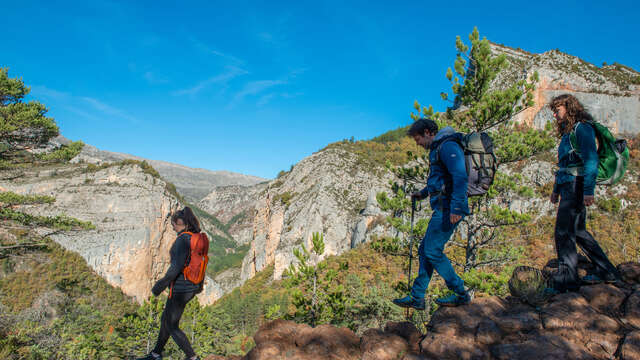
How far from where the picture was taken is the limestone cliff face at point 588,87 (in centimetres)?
4197

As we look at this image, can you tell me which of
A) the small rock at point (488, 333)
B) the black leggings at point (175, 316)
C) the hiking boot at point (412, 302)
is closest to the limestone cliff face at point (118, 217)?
the black leggings at point (175, 316)

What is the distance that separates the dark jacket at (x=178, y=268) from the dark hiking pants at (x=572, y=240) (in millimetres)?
4309

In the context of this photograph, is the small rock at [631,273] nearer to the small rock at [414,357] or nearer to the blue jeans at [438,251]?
the blue jeans at [438,251]

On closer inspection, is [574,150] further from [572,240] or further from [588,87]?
[588,87]

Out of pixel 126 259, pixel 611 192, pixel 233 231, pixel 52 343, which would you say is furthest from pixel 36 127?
pixel 233 231

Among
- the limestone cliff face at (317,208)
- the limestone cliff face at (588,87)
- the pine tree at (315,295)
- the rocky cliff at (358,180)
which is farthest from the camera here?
the limestone cliff face at (317,208)

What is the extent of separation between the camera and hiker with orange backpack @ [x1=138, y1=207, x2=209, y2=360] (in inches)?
128

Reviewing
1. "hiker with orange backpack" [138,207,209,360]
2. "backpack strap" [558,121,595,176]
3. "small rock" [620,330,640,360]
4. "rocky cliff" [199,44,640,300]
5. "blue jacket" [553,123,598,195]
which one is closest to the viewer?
"small rock" [620,330,640,360]

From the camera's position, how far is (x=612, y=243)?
19.9m

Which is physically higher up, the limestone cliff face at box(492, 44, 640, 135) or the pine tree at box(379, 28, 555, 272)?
the limestone cliff face at box(492, 44, 640, 135)

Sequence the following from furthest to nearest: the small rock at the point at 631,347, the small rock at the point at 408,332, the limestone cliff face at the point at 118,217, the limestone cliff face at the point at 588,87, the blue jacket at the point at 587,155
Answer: the limestone cliff face at the point at 118,217 < the limestone cliff face at the point at 588,87 < the small rock at the point at 408,332 < the blue jacket at the point at 587,155 < the small rock at the point at 631,347

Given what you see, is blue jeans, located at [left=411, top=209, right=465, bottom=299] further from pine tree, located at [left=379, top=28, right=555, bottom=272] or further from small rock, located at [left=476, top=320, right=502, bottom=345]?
pine tree, located at [left=379, top=28, right=555, bottom=272]

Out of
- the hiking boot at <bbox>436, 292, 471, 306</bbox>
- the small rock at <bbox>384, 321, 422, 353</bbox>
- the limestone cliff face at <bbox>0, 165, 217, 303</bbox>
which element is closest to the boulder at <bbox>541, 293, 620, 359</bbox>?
the hiking boot at <bbox>436, 292, 471, 306</bbox>

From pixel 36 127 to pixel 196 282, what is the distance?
15.3 m
